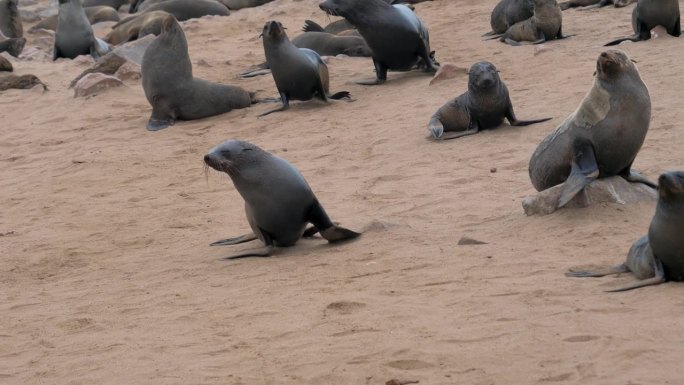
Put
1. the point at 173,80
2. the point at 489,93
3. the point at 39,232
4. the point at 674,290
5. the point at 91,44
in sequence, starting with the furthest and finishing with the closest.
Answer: the point at 91,44 → the point at 173,80 → the point at 489,93 → the point at 39,232 → the point at 674,290

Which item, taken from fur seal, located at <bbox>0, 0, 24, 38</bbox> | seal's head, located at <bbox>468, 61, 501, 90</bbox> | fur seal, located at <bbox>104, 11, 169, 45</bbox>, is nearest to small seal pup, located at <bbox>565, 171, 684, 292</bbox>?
seal's head, located at <bbox>468, 61, 501, 90</bbox>

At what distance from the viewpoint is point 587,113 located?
612 cm

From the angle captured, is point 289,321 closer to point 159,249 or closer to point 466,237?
point 466,237

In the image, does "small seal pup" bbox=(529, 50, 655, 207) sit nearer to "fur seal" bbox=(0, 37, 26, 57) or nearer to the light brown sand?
the light brown sand

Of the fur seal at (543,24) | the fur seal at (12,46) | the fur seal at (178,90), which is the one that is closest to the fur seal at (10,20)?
the fur seal at (12,46)

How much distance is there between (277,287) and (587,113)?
1.90 m

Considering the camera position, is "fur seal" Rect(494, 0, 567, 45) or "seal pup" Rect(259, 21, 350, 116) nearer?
"seal pup" Rect(259, 21, 350, 116)

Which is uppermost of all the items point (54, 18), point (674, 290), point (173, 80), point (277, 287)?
point (674, 290)

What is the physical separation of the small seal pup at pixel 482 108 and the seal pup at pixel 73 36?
764cm

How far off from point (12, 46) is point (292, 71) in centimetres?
599

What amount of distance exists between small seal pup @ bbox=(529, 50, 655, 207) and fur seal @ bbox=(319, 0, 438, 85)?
525cm

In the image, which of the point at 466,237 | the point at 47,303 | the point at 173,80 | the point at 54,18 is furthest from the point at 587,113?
the point at 54,18

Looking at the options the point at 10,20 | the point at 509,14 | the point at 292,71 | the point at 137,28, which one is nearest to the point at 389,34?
the point at 292,71

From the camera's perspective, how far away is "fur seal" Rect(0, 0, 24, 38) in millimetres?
17562
